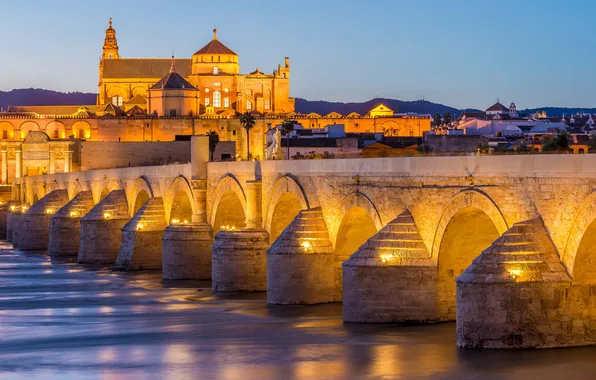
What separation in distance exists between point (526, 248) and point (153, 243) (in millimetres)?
23488

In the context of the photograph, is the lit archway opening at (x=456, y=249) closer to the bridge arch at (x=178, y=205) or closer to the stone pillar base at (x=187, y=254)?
the stone pillar base at (x=187, y=254)

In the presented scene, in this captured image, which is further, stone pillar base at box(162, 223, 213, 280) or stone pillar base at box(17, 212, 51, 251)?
stone pillar base at box(17, 212, 51, 251)

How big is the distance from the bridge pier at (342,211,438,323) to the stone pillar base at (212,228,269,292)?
8107mm

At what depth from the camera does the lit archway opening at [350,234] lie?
90.8 ft

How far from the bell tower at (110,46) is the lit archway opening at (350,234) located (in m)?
100

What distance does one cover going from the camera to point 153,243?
134ft

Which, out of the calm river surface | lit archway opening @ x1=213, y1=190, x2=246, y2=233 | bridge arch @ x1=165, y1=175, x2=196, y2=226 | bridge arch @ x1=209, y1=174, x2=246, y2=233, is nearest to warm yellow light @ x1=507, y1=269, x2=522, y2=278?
the calm river surface

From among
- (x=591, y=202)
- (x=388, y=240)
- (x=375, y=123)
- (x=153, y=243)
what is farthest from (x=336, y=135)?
(x=591, y=202)

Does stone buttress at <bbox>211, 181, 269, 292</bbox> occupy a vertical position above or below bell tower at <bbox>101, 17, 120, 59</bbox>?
below

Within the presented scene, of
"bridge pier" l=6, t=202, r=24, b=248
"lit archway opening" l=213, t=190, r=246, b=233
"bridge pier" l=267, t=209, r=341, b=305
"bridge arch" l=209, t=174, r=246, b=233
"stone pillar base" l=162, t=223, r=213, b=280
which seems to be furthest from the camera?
"bridge pier" l=6, t=202, r=24, b=248

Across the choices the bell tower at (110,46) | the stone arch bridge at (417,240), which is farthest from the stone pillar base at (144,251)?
the bell tower at (110,46)

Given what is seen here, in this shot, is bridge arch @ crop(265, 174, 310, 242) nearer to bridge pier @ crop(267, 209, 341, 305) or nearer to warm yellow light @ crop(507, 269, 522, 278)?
bridge pier @ crop(267, 209, 341, 305)

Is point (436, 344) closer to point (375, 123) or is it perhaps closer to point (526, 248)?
point (526, 248)

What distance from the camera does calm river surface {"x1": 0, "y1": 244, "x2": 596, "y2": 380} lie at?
62.2ft
